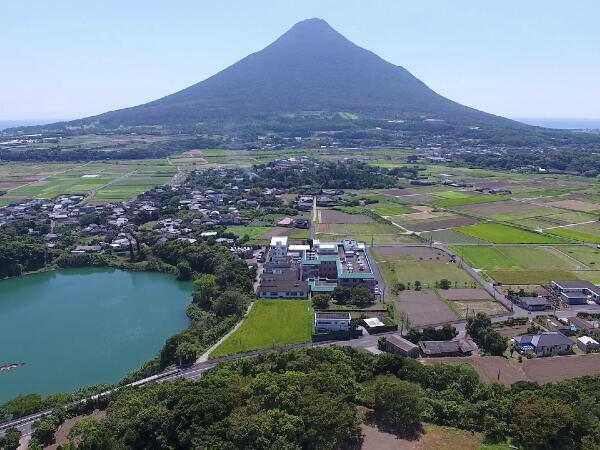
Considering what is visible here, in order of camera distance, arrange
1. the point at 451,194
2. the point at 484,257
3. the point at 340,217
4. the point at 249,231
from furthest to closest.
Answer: the point at 451,194
the point at 340,217
the point at 249,231
the point at 484,257

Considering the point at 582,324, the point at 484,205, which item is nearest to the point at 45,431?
the point at 582,324

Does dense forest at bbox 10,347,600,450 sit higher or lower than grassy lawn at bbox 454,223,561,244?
higher

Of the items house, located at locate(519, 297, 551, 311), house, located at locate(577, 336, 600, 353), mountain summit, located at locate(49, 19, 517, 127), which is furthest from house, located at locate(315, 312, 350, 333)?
mountain summit, located at locate(49, 19, 517, 127)

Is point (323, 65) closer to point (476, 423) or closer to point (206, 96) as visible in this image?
point (206, 96)

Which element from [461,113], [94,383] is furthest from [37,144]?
[461,113]

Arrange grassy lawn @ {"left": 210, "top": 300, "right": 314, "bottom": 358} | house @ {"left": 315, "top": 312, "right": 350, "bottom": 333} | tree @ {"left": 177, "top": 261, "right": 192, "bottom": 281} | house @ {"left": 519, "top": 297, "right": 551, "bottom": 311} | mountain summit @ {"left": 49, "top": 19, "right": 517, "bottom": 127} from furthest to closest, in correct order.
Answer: mountain summit @ {"left": 49, "top": 19, "right": 517, "bottom": 127} → tree @ {"left": 177, "top": 261, "right": 192, "bottom": 281} → house @ {"left": 519, "top": 297, "right": 551, "bottom": 311} → house @ {"left": 315, "top": 312, "right": 350, "bottom": 333} → grassy lawn @ {"left": 210, "top": 300, "right": 314, "bottom": 358}

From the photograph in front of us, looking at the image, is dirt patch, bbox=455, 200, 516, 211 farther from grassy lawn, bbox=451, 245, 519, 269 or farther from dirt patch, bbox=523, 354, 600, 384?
dirt patch, bbox=523, 354, 600, 384

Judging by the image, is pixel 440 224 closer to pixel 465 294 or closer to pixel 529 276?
pixel 529 276

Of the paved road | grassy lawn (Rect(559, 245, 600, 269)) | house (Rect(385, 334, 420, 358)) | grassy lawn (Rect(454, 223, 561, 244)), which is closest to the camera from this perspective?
the paved road
